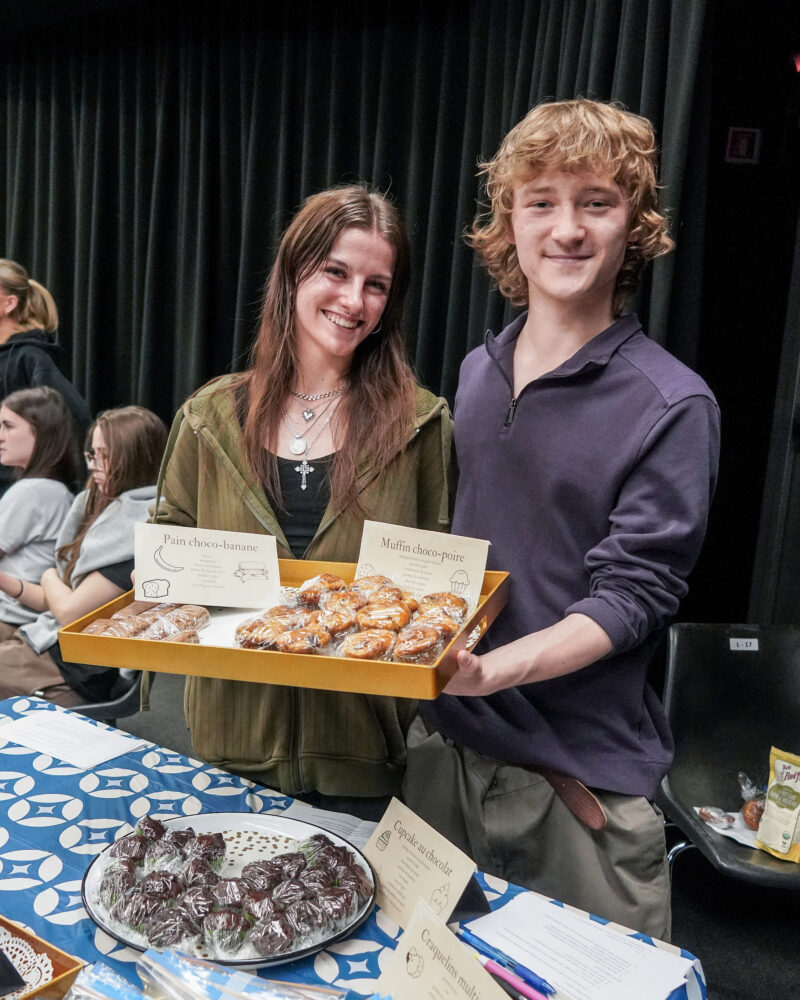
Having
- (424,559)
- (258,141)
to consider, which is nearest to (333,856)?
(424,559)

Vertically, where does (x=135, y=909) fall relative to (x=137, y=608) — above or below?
below

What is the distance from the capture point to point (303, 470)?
1406mm

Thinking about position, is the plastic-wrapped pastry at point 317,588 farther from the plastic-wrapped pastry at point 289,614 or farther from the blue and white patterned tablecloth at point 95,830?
the blue and white patterned tablecloth at point 95,830

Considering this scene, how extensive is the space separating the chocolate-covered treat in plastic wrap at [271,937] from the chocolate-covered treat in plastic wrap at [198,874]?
87 millimetres

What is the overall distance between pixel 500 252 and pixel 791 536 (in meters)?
1.64

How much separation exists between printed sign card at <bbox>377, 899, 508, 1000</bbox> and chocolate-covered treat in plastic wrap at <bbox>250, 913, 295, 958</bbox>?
0.10 meters

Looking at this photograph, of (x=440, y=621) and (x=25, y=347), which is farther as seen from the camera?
(x=25, y=347)

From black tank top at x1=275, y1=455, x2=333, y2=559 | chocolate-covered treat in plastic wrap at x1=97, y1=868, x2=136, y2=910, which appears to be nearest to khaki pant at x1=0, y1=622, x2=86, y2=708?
black tank top at x1=275, y1=455, x2=333, y2=559

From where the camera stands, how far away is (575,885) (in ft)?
4.22

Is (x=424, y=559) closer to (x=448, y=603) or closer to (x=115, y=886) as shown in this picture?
(x=448, y=603)

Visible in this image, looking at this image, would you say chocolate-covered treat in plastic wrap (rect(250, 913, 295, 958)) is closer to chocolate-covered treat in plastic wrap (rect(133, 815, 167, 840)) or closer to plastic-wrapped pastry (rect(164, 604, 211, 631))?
chocolate-covered treat in plastic wrap (rect(133, 815, 167, 840))

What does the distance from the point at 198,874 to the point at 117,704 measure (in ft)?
4.83

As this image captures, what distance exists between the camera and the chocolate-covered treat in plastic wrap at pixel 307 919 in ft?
3.01

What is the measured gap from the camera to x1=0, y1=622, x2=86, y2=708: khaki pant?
93.5 inches
